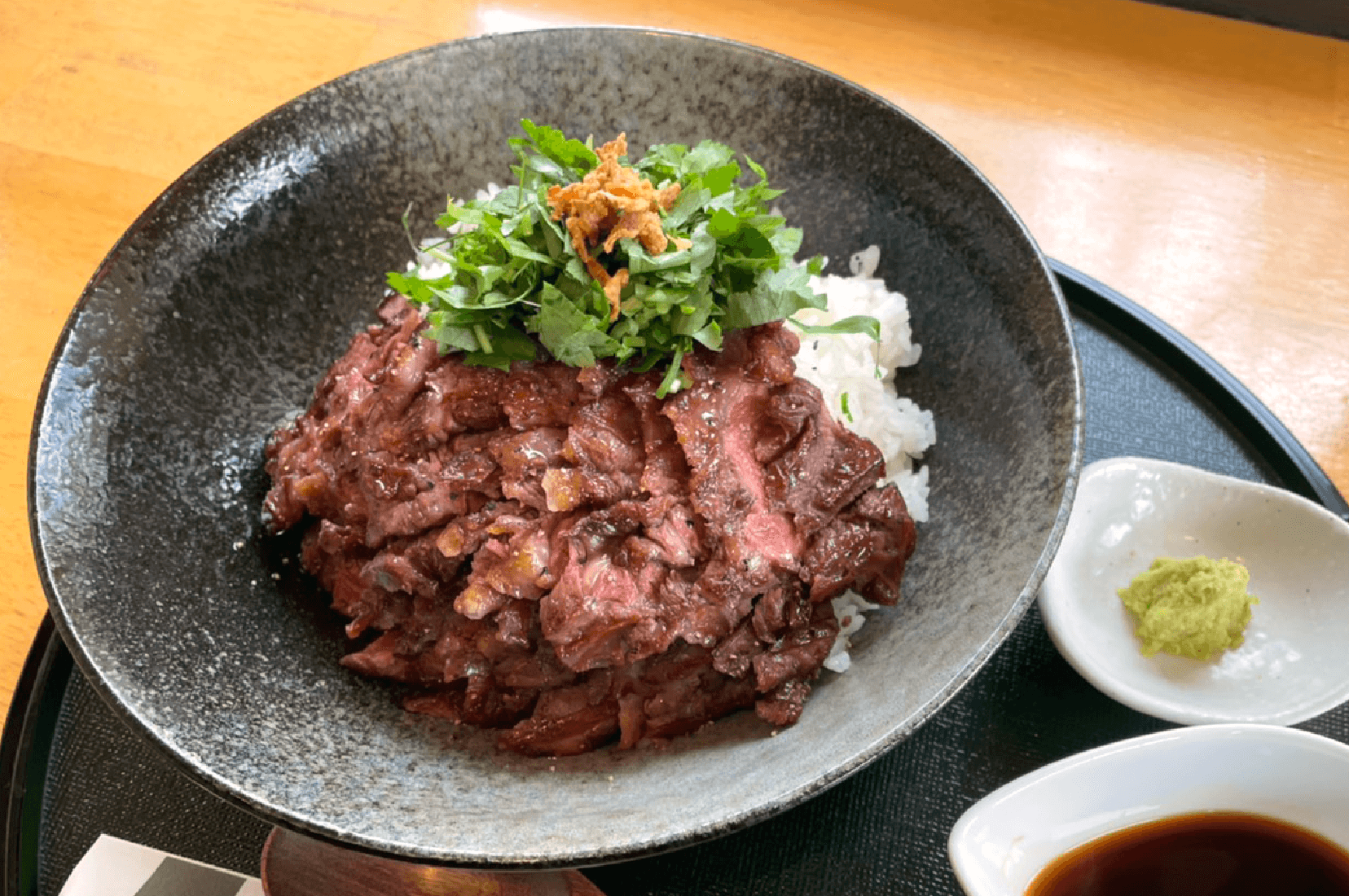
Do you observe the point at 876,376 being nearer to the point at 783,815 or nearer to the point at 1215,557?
the point at 1215,557

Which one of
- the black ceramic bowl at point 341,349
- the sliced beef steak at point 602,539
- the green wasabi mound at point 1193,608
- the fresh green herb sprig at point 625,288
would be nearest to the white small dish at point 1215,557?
the green wasabi mound at point 1193,608

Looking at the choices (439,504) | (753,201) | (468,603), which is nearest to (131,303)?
(439,504)

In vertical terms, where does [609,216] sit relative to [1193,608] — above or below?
above

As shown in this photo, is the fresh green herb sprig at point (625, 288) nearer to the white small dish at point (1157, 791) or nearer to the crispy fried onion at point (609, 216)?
the crispy fried onion at point (609, 216)

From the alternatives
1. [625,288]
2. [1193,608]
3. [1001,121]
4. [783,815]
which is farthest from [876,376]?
[1001,121]

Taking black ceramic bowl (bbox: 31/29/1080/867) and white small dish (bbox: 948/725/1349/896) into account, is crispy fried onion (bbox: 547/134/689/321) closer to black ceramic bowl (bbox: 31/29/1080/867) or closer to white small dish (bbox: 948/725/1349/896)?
black ceramic bowl (bbox: 31/29/1080/867)

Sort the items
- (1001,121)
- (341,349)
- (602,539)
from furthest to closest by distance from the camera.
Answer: (1001,121), (341,349), (602,539)

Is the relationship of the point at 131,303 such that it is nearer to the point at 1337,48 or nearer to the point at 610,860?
the point at 610,860
